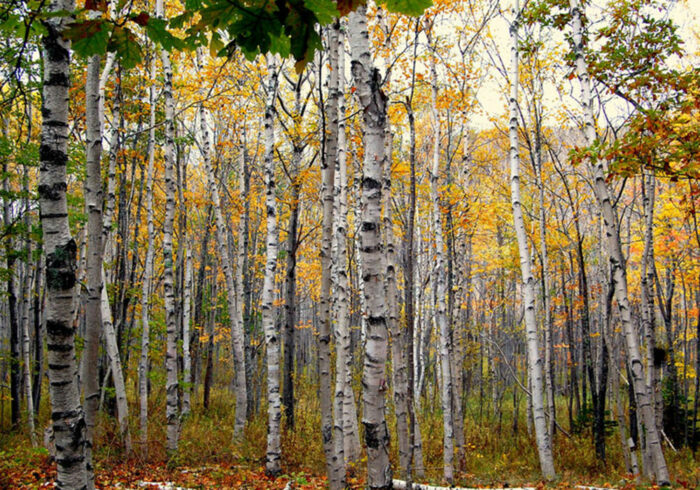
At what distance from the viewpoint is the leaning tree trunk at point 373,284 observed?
274 centimetres

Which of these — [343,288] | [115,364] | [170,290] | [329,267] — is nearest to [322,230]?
[329,267]

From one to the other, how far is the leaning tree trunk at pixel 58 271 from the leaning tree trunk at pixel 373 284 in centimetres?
163

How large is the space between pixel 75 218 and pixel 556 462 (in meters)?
11.4

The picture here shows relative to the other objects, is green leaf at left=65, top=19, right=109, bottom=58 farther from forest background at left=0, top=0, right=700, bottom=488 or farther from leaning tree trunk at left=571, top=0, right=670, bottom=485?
leaning tree trunk at left=571, top=0, right=670, bottom=485

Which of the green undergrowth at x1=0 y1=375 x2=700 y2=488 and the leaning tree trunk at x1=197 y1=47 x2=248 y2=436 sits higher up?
the leaning tree trunk at x1=197 y1=47 x2=248 y2=436

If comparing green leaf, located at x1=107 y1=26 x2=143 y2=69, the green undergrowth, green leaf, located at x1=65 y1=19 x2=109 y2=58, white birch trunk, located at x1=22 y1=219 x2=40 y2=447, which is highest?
green leaf, located at x1=107 y1=26 x2=143 y2=69

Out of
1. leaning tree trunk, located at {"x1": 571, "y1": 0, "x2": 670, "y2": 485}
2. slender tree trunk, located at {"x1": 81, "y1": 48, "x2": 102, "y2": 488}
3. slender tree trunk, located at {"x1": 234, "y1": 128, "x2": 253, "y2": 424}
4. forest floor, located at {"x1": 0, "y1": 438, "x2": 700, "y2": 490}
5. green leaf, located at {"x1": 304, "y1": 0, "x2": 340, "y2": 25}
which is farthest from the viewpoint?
slender tree trunk, located at {"x1": 234, "y1": 128, "x2": 253, "y2": 424}

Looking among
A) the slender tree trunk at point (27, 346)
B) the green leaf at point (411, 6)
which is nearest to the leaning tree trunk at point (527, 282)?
the green leaf at point (411, 6)

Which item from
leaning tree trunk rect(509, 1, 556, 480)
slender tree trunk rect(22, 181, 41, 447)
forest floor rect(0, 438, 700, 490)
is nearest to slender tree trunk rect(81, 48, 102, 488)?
forest floor rect(0, 438, 700, 490)

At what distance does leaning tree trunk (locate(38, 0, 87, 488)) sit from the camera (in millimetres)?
2189

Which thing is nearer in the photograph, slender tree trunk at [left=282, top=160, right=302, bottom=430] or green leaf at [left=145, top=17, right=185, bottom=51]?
green leaf at [left=145, top=17, right=185, bottom=51]

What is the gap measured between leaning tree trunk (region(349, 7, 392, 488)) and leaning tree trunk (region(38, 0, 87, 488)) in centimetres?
163

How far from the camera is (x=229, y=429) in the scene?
1110cm

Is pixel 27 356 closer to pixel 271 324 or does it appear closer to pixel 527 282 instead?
pixel 271 324
